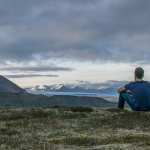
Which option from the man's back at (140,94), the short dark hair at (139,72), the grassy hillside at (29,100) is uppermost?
the short dark hair at (139,72)

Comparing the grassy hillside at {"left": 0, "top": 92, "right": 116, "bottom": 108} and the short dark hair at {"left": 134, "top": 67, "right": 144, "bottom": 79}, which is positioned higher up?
the short dark hair at {"left": 134, "top": 67, "right": 144, "bottom": 79}

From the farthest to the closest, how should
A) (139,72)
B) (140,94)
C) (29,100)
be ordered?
(29,100)
(139,72)
(140,94)

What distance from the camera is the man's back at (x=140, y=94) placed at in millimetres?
10508

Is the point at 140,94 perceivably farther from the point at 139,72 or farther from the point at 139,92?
the point at 139,72

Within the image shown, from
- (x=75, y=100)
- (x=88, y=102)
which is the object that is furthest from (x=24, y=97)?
(x=88, y=102)

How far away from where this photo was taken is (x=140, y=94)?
10586 millimetres

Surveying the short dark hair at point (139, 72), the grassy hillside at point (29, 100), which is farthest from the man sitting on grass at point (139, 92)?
the grassy hillside at point (29, 100)

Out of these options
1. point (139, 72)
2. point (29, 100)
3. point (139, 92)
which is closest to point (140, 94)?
point (139, 92)

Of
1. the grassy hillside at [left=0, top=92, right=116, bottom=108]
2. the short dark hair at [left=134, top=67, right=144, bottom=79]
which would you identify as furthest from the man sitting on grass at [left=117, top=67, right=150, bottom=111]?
the grassy hillside at [left=0, top=92, right=116, bottom=108]

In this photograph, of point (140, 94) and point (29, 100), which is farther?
point (29, 100)

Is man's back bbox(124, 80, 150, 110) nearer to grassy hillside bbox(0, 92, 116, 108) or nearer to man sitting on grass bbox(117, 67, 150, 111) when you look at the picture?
man sitting on grass bbox(117, 67, 150, 111)

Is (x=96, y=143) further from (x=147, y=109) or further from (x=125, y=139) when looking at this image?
(x=147, y=109)

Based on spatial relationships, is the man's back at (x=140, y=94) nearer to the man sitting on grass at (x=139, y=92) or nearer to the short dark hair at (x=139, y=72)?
the man sitting on grass at (x=139, y=92)

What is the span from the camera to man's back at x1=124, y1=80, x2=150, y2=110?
10508 millimetres
